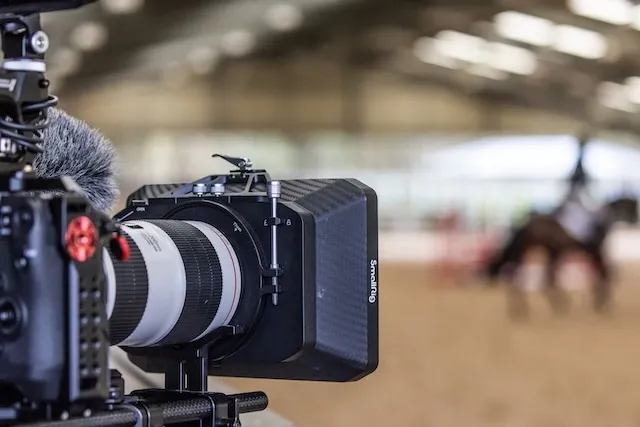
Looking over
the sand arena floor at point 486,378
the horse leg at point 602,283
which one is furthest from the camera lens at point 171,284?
the horse leg at point 602,283

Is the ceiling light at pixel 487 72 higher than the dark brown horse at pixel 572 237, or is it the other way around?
the ceiling light at pixel 487 72

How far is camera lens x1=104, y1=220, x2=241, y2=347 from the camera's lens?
1446 millimetres

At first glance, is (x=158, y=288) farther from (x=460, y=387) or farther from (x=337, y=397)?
(x=460, y=387)

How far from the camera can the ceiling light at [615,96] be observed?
23.7m

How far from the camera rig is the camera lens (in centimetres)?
7

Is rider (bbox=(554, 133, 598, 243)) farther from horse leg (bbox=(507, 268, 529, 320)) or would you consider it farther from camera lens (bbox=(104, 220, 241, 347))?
camera lens (bbox=(104, 220, 241, 347))

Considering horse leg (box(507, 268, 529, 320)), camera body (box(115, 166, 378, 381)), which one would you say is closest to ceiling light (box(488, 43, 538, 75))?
horse leg (box(507, 268, 529, 320))

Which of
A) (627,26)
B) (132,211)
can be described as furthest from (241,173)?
(627,26)

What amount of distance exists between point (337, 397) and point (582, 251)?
5235mm

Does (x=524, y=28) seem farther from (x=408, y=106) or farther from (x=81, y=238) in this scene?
(x=81, y=238)

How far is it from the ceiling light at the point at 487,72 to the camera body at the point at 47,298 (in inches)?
930

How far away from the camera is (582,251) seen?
31.9 ft

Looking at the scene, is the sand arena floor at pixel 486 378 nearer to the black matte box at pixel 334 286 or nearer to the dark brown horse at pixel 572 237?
the dark brown horse at pixel 572 237

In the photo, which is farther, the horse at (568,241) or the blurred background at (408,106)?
the blurred background at (408,106)
